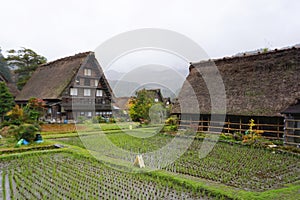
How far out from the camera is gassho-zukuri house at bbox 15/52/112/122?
2861cm

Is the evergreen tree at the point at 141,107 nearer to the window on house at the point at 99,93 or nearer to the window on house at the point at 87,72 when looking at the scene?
the window on house at the point at 99,93

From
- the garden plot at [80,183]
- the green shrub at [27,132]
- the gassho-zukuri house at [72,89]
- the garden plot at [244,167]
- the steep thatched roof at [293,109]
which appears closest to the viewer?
the garden plot at [80,183]

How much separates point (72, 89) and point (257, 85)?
770 inches

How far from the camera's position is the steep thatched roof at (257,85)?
50.9 ft

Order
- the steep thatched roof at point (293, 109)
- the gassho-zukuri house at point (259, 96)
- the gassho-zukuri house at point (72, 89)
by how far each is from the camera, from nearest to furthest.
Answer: the steep thatched roof at point (293, 109) < the gassho-zukuri house at point (259, 96) < the gassho-zukuri house at point (72, 89)

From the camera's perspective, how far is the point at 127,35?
1241cm

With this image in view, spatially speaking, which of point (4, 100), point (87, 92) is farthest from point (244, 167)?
point (4, 100)

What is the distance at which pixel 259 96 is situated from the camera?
16.5 meters

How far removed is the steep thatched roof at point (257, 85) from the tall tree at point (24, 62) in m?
28.2

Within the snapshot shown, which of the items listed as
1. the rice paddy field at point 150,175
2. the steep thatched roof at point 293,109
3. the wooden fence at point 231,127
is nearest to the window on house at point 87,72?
the wooden fence at point 231,127

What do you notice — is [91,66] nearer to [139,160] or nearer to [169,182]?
[139,160]

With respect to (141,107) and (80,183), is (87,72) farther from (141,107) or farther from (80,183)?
(80,183)

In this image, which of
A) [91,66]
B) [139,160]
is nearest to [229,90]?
[139,160]

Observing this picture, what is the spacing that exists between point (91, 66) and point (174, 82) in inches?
609
